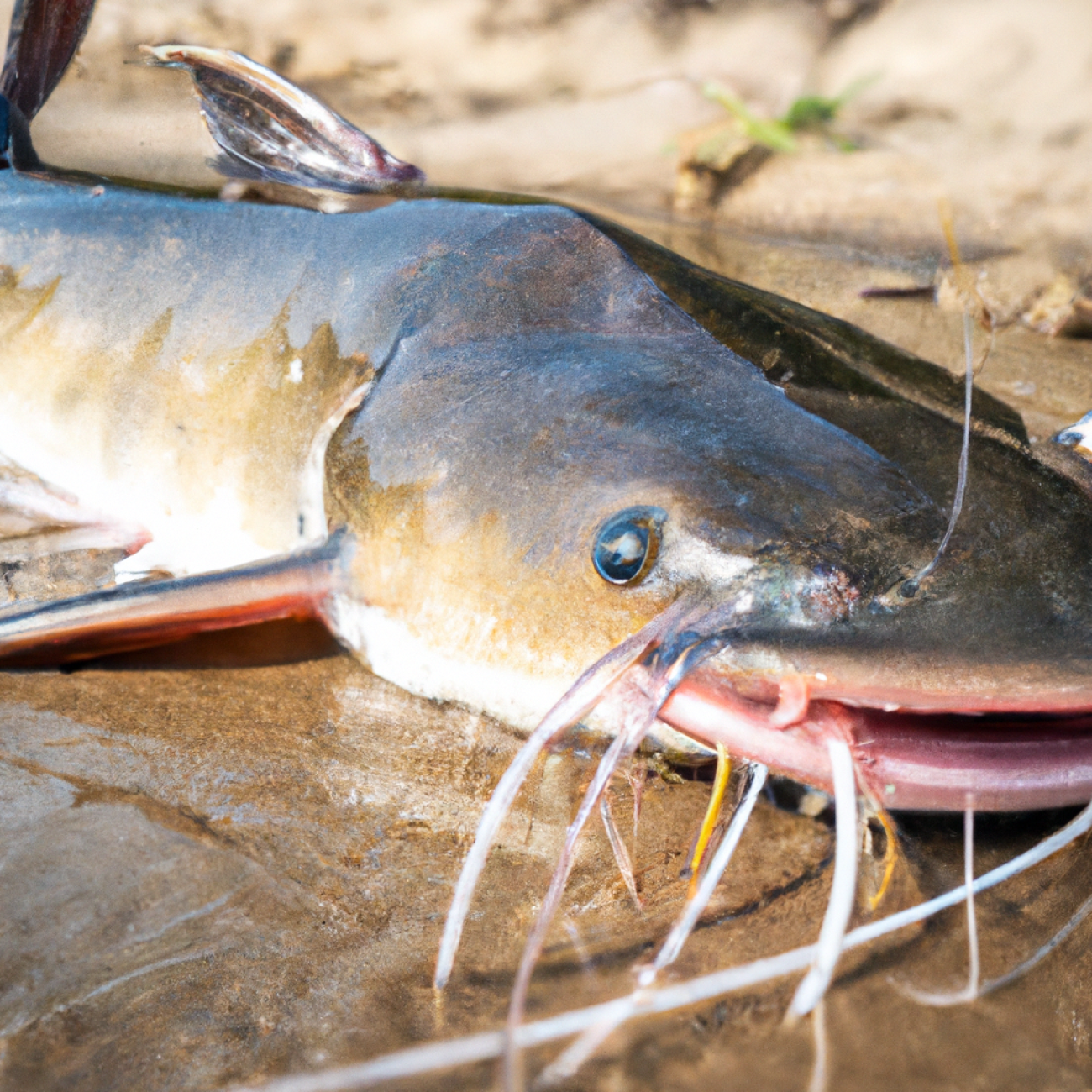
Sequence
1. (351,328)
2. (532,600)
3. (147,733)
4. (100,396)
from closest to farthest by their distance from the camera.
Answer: (532,600), (147,733), (351,328), (100,396)

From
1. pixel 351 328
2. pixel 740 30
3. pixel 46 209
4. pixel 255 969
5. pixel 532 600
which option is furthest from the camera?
pixel 740 30

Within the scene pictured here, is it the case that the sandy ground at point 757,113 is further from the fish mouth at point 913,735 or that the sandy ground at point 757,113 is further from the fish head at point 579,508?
the fish mouth at point 913,735

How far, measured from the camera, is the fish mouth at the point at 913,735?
1.40 metres

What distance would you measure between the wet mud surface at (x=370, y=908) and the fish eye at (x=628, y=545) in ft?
1.12

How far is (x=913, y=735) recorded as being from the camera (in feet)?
4.72

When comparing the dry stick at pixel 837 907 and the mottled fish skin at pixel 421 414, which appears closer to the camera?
the dry stick at pixel 837 907

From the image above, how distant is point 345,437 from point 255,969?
3.67 feet

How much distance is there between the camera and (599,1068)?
1222mm

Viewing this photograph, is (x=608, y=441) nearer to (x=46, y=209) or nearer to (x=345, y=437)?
(x=345, y=437)

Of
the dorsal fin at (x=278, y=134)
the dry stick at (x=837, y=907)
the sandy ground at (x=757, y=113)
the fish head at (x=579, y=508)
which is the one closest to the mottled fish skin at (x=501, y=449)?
the fish head at (x=579, y=508)

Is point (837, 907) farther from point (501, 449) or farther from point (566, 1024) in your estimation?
point (501, 449)

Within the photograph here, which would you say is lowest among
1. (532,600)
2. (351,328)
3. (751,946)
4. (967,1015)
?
(751,946)

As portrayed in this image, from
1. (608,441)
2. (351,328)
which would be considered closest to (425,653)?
(608,441)

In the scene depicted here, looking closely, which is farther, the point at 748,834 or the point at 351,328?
the point at 351,328
